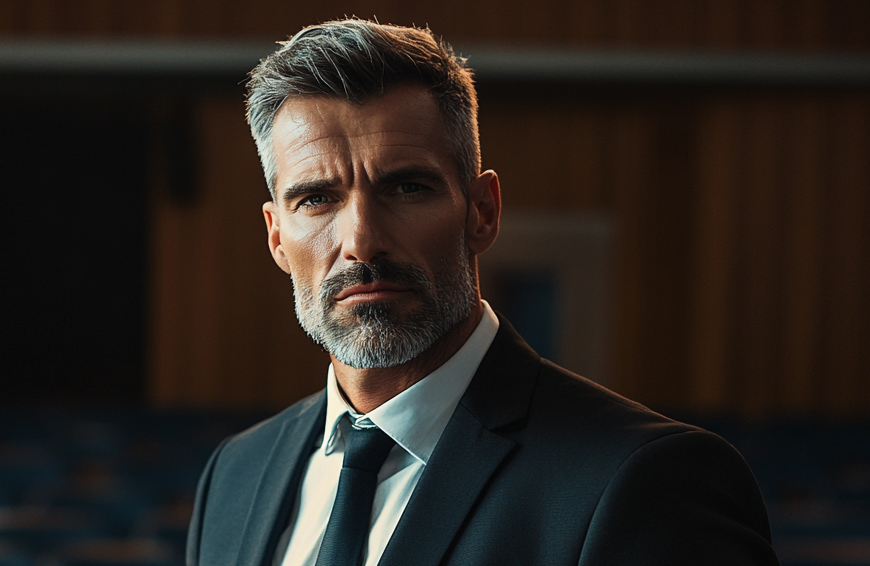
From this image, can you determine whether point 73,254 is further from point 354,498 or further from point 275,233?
point 354,498

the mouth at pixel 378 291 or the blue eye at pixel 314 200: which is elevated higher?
the blue eye at pixel 314 200

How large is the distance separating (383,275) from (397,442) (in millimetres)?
256

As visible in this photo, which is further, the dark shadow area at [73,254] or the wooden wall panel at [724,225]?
the dark shadow area at [73,254]

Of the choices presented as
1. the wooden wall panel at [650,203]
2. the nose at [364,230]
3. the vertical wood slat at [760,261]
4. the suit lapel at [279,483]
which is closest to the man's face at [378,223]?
the nose at [364,230]

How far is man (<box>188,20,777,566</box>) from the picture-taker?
42.2 inches

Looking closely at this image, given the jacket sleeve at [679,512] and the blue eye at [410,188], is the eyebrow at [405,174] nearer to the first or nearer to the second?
the blue eye at [410,188]

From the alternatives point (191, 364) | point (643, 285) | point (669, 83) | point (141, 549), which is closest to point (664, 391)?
point (643, 285)

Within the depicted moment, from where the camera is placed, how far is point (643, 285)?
28.9 feet

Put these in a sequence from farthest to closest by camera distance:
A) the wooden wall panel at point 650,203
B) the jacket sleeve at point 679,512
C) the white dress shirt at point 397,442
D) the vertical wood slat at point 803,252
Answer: the vertical wood slat at point 803,252 → the wooden wall panel at point 650,203 → the white dress shirt at point 397,442 → the jacket sleeve at point 679,512

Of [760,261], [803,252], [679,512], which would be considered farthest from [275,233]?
[803,252]

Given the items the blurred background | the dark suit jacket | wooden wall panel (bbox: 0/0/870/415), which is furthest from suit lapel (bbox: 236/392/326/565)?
wooden wall panel (bbox: 0/0/870/415)

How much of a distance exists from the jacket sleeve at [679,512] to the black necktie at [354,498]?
339 millimetres

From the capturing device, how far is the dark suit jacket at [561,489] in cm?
102

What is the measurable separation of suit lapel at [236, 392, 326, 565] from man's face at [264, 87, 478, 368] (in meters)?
0.26
